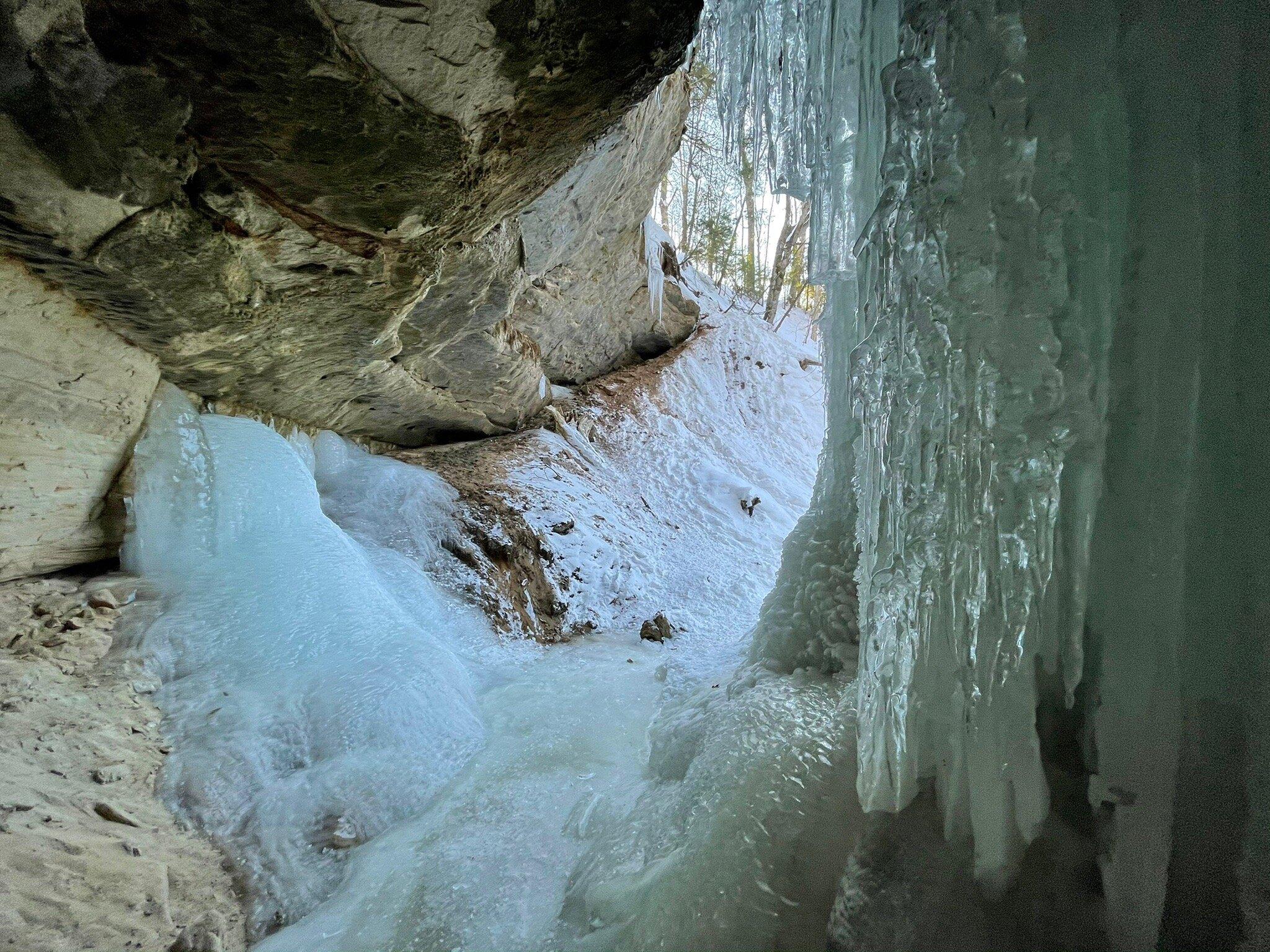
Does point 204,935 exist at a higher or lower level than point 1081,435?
lower

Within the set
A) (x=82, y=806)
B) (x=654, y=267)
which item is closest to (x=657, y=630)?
(x=82, y=806)

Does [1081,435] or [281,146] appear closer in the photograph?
[1081,435]

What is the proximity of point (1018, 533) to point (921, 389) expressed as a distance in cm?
36

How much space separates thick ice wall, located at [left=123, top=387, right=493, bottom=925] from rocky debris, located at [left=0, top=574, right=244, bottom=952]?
0.11 m

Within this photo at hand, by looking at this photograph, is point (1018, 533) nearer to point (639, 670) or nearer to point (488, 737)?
point (488, 737)

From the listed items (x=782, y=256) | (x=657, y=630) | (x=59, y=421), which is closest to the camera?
(x=59, y=421)

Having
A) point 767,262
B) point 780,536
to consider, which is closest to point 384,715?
point 780,536

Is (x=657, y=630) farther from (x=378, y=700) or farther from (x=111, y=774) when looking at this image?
(x=111, y=774)

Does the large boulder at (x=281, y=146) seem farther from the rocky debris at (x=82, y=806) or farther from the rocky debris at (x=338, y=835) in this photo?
the rocky debris at (x=338, y=835)

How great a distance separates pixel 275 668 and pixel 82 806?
782 mm

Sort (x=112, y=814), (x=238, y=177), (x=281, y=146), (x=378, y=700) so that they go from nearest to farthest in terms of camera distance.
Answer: (x=112, y=814)
(x=281, y=146)
(x=238, y=177)
(x=378, y=700)

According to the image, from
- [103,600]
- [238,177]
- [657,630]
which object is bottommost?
[657,630]

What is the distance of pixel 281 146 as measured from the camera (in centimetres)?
200

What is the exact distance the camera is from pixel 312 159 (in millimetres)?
2066
